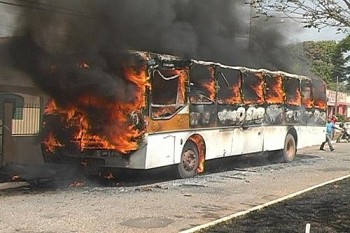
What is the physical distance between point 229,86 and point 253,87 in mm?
1292

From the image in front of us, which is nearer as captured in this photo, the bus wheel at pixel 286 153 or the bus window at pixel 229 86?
the bus window at pixel 229 86

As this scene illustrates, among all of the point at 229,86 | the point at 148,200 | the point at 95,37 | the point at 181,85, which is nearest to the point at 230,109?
the point at 229,86

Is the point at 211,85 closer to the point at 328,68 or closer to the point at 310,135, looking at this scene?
the point at 310,135

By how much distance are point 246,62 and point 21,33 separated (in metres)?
6.72

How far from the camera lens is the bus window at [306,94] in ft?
57.3

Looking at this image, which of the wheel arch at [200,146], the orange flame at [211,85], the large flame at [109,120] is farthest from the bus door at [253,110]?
the large flame at [109,120]

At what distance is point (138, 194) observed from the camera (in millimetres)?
10188

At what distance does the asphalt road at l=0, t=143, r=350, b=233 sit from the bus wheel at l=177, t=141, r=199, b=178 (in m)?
0.24

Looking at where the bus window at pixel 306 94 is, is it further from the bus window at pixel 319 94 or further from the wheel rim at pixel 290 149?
the wheel rim at pixel 290 149

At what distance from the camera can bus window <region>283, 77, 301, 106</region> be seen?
1644 centimetres

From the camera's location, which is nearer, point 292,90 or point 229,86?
point 229,86

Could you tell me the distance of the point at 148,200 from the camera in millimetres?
9547

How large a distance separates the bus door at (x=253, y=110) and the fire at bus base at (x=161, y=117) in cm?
2

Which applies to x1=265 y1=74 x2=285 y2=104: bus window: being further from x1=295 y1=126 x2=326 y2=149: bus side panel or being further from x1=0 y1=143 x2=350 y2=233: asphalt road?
x1=0 y1=143 x2=350 y2=233: asphalt road
